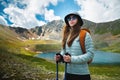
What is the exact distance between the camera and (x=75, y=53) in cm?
733

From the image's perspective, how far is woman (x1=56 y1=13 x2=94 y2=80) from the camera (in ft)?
23.3

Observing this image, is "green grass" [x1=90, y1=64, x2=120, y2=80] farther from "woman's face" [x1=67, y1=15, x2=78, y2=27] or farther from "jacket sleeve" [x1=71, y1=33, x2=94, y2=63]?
"jacket sleeve" [x1=71, y1=33, x2=94, y2=63]

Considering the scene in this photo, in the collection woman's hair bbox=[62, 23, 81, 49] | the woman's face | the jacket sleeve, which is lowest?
the jacket sleeve

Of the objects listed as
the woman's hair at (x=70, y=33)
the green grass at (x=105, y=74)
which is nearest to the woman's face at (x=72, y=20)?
the woman's hair at (x=70, y=33)

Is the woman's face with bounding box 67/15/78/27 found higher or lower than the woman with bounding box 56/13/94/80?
higher

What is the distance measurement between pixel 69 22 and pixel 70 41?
0.61 metres

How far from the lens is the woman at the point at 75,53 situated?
7.11 metres

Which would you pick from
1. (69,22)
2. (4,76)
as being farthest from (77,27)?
(4,76)

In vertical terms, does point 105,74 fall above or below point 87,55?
above

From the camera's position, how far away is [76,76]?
735cm

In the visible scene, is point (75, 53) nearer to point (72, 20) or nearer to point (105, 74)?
point (72, 20)

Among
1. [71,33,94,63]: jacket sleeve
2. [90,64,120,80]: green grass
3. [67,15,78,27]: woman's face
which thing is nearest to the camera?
[71,33,94,63]: jacket sleeve

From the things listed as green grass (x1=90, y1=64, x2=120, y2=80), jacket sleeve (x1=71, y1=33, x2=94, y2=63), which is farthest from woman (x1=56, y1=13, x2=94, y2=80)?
green grass (x1=90, y1=64, x2=120, y2=80)

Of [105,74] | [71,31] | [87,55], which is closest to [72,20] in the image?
[71,31]
